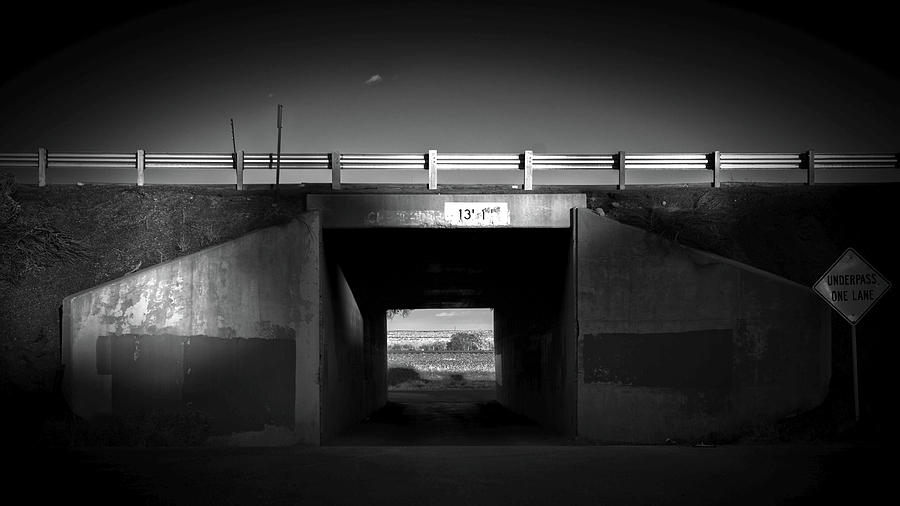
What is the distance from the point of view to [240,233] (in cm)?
1598

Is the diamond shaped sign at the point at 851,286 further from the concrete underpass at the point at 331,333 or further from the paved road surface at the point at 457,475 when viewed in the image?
the paved road surface at the point at 457,475

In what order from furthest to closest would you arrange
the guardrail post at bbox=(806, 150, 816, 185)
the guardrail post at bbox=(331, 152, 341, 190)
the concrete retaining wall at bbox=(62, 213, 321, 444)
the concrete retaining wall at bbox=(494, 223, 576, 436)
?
1. the guardrail post at bbox=(806, 150, 816, 185)
2. the guardrail post at bbox=(331, 152, 341, 190)
3. the concrete retaining wall at bbox=(494, 223, 576, 436)
4. the concrete retaining wall at bbox=(62, 213, 321, 444)

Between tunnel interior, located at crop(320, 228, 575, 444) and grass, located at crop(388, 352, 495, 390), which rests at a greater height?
tunnel interior, located at crop(320, 228, 575, 444)

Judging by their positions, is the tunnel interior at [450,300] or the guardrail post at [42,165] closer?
the tunnel interior at [450,300]

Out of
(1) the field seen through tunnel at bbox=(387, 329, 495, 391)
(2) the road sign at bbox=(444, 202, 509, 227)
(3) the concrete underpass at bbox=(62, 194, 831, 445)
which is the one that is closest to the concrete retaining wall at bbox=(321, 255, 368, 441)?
(3) the concrete underpass at bbox=(62, 194, 831, 445)

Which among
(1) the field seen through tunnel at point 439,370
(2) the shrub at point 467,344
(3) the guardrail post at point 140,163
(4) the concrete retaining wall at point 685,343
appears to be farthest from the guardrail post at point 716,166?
(2) the shrub at point 467,344

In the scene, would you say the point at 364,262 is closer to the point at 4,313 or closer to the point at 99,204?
the point at 99,204

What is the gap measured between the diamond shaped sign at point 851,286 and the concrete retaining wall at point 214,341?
356 inches

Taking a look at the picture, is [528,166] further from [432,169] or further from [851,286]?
[851,286]

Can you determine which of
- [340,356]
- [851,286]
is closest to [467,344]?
[340,356]

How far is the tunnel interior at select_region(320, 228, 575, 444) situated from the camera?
16.2m

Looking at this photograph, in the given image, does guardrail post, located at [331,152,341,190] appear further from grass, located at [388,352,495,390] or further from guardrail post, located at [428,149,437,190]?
grass, located at [388,352,495,390]

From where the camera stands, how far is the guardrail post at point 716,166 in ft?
56.5

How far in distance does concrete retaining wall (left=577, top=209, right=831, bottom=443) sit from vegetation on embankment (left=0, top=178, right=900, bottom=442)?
87 cm
